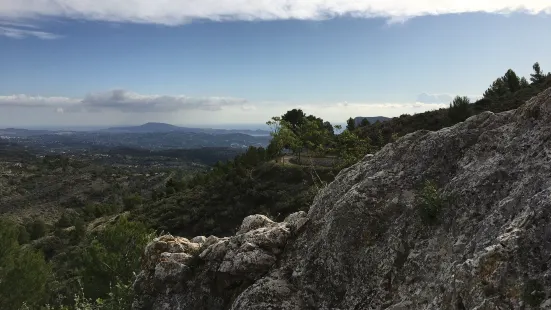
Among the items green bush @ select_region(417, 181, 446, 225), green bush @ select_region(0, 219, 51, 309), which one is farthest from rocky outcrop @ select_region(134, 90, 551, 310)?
green bush @ select_region(0, 219, 51, 309)

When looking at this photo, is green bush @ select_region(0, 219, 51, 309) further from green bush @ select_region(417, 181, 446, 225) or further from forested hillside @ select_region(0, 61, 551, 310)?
green bush @ select_region(417, 181, 446, 225)

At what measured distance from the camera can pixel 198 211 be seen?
172 feet

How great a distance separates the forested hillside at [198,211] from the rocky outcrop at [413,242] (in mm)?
4520

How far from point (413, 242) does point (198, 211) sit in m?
46.2

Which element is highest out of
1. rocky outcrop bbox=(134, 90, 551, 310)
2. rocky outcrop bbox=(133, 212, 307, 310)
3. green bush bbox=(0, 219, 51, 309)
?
rocky outcrop bbox=(134, 90, 551, 310)

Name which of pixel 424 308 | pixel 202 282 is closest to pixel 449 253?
pixel 424 308

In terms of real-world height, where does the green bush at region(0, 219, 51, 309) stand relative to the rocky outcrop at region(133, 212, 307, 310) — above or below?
below

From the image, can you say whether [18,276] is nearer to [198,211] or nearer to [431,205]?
[198,211]

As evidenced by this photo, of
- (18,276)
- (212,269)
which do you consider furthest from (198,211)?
(212,269)

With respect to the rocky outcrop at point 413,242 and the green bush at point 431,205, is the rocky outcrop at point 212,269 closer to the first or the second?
the rocky outcrop at point 413,242

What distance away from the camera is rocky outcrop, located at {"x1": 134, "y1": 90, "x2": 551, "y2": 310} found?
233 inches

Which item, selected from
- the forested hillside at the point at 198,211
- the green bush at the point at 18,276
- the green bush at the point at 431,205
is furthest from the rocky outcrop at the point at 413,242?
the green bush at the point at 18,276

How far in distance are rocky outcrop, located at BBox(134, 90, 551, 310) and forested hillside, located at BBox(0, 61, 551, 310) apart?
14.8ft

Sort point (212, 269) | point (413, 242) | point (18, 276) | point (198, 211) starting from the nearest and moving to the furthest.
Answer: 1. point (413, 242)
2. point (212, 269)
3. point (18, 276)
4. point (198, 211)
